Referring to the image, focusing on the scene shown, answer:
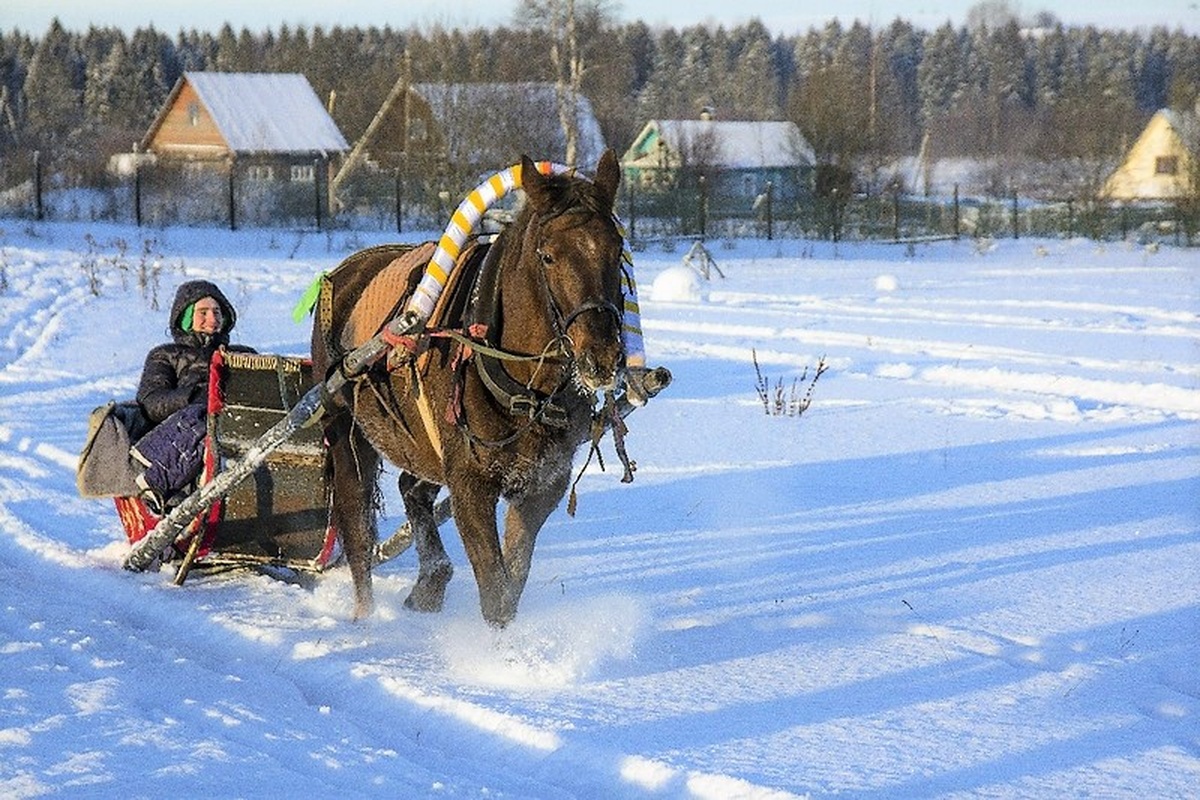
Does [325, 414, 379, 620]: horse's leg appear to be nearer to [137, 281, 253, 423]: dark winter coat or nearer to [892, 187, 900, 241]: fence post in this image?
[137, 281, 253, 423]: dark winter coat

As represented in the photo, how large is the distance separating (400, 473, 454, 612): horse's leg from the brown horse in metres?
0.51

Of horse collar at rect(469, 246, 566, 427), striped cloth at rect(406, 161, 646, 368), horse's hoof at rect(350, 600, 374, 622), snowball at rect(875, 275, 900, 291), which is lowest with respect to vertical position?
horse's hoof at rect(350, 600, 374, 622)

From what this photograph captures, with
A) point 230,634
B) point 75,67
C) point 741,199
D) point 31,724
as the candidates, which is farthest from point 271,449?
point 75,67

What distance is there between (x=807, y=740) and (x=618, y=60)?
1780 inches

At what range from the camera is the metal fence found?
38.5 m

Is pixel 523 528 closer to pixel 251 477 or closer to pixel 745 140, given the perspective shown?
pixel 251 477

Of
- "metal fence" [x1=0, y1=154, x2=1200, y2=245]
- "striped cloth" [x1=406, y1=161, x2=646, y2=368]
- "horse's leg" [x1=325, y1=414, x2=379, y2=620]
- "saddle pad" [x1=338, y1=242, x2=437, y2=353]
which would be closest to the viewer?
"striped cloth" [x1=406, y1=161, x2=646, y2=368]

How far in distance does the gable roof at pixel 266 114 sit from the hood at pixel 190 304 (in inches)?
2070

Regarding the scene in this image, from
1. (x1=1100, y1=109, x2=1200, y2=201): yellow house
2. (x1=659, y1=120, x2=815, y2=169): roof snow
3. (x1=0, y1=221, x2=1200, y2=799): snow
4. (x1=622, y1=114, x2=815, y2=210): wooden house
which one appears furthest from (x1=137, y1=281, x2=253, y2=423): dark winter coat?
(x1=1100, y1=109, x2=1200, y2=201): yellow house

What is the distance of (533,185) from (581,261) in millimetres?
403

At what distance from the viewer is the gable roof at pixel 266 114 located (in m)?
60.1

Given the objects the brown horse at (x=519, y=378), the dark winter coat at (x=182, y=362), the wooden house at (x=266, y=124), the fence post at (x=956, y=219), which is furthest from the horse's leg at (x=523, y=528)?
the wooden house at (x=266, y=124)

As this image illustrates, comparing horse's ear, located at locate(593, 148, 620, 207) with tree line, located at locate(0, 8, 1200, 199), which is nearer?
horse's ear, located at locate(593, 148, 620, 207)

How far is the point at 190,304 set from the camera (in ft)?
27.3
